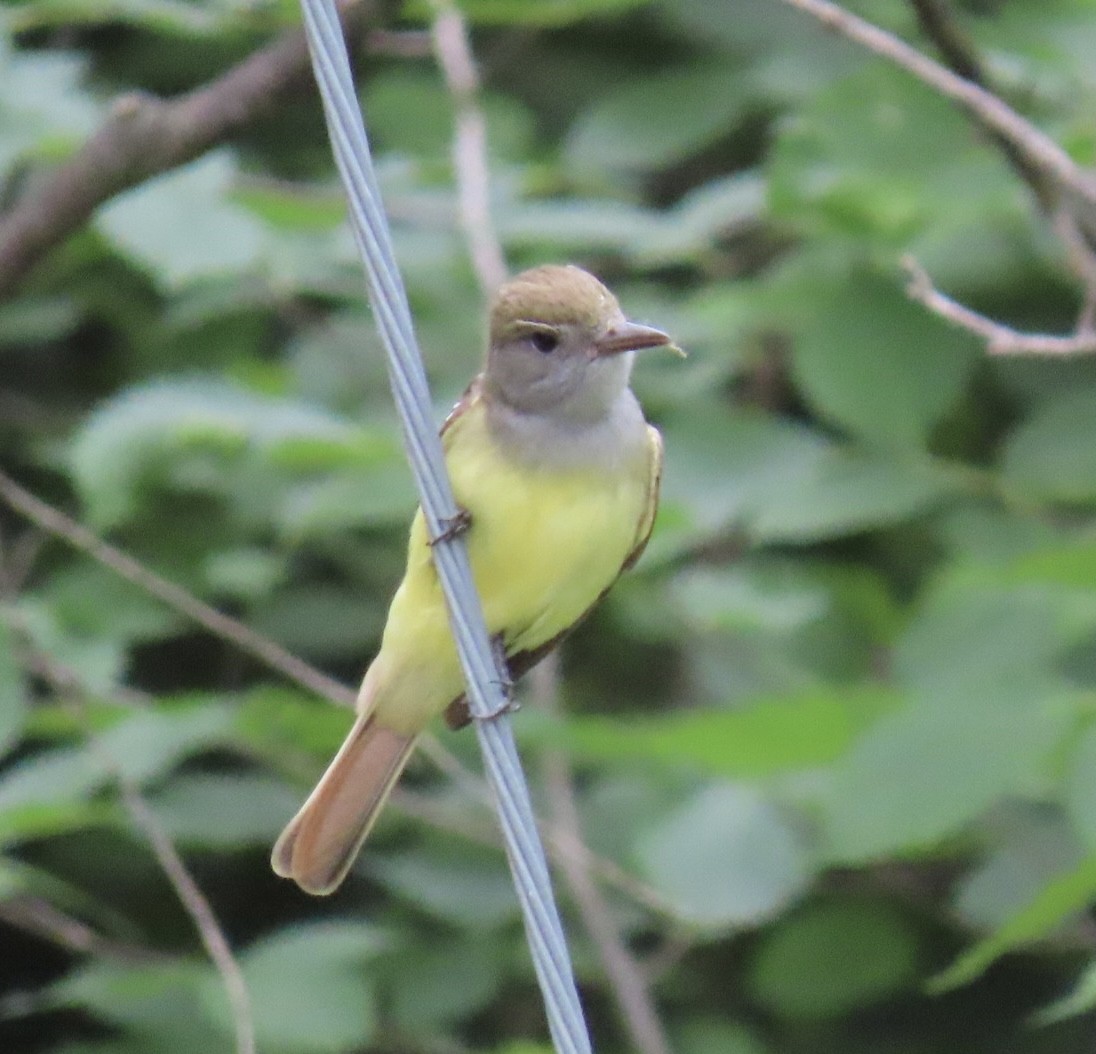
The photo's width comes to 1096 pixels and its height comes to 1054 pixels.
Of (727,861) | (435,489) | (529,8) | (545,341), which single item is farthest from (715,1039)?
(435,489)

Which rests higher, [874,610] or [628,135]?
[628,135]

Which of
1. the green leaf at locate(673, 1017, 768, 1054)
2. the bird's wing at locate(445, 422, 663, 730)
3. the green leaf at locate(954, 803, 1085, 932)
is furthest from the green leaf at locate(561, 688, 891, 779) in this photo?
the green leaf at locate(673, 1017, 768, 1054)

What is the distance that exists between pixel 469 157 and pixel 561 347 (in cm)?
118

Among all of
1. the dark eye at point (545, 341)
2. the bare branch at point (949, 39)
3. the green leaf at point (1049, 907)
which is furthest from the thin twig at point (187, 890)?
the bare branch at point (949, 39)

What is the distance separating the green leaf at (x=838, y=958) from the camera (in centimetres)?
464

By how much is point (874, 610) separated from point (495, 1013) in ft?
4.29

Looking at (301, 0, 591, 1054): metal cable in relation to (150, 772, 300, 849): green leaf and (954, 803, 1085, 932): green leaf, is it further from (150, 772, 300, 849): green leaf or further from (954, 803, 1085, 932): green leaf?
(150, 772, 300, 849): green leaf

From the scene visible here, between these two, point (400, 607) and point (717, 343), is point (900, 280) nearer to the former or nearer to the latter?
point (717, 343)

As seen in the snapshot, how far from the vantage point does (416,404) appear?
2088mm

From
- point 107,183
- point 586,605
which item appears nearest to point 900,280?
point 586,605

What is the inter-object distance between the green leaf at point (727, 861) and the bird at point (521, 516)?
22.2 inches

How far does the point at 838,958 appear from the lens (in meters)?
4.65

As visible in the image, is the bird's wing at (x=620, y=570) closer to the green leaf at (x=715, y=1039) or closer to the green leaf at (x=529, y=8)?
the green leaf at (x=529, y=8)

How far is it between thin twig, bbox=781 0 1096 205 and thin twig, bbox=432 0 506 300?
93cm
